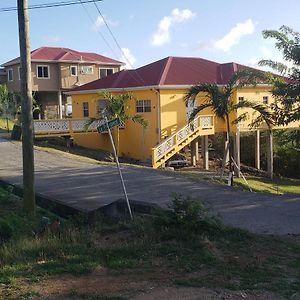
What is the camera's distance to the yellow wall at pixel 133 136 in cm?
2916

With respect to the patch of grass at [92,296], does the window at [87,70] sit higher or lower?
higher

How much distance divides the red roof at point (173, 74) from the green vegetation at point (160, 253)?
2084cm

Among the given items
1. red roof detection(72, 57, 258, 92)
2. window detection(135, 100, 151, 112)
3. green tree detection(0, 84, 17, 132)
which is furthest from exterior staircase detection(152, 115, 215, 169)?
green tree detection(0, 84, 17, 132)

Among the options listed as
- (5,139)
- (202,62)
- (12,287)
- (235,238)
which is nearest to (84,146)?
(5,139)

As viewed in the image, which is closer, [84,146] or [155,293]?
[155,293]

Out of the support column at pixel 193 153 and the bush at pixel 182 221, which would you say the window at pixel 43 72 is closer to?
the support column at pixel 193 153

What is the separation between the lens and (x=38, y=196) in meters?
13.1

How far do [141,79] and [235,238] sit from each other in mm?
23482

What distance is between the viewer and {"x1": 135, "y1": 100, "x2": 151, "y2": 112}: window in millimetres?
29408

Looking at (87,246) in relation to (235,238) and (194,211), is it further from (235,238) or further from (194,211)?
(235,238)

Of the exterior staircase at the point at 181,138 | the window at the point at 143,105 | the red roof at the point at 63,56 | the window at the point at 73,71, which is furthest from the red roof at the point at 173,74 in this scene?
the window at the point at 73,71

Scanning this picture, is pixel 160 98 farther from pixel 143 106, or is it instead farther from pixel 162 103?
pixel 143 106

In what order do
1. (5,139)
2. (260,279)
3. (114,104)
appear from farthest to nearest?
(5,139) < (114,104) < (260,279)

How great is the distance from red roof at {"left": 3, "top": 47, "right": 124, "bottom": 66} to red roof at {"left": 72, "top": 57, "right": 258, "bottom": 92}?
11.1 meters
